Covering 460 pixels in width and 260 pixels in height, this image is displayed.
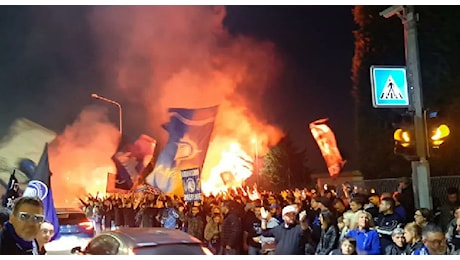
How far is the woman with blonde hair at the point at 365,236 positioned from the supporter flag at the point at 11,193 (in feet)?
16.0

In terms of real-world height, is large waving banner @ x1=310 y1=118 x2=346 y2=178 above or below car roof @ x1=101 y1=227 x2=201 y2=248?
above

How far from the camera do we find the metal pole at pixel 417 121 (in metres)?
6.29

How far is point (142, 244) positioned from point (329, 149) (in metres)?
7.68

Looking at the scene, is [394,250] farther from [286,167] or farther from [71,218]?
[286,167]

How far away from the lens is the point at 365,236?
5.89 meters

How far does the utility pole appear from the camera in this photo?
248 inches

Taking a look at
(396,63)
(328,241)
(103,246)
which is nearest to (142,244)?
(103,246)

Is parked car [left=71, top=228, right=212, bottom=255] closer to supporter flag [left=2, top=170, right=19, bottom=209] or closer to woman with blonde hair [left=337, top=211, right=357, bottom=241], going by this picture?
woman with blonde hair [left=337, top=211, right=357, bottom=241]

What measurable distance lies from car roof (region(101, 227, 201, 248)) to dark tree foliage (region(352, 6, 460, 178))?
225 inches

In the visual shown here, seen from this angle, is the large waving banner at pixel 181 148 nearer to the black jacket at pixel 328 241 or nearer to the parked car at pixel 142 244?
the black jacket at pixel 328 241

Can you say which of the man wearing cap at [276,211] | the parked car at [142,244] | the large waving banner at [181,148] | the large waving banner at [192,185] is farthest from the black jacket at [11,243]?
the large waving banner at [181,148]

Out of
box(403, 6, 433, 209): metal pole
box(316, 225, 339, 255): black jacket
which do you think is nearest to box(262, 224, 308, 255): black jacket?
box(316, 225, 339, 255): black jacket
